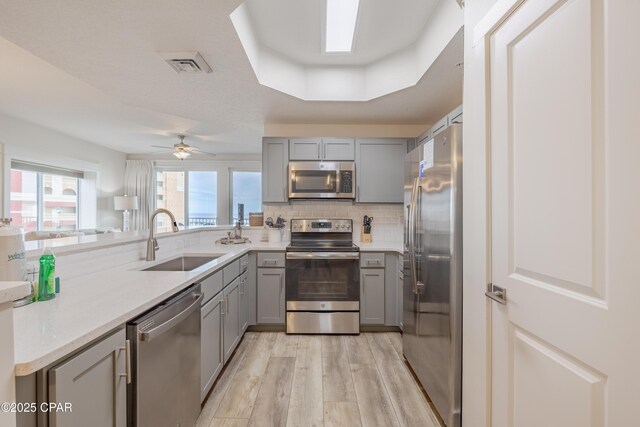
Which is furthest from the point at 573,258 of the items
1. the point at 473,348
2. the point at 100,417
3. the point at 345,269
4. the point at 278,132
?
the point at 278,132

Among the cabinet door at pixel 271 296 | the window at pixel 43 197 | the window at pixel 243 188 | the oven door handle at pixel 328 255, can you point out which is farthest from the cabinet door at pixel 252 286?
the window at pixel 43 197

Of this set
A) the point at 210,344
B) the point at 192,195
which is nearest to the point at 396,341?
the point at 210,344

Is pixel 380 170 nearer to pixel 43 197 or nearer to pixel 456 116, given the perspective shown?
pixel 456 116

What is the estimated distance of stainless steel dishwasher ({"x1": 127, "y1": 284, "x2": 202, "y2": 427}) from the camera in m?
1.09

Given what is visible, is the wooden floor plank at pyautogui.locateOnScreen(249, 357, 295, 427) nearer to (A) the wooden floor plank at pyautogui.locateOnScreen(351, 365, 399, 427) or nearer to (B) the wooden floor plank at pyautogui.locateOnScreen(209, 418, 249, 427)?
(B) the wooden floor plank at pyautogui.locateOnScreen(209, 418, 249, 427)

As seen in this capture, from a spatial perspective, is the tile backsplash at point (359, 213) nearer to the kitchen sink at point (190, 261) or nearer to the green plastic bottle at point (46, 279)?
the kitchen sink at point (190, 261)

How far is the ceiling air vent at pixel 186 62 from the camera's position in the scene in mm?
1937

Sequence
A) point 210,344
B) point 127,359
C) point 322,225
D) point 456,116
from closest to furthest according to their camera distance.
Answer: point 127,359
point 210,344
point 456,116
point 322,225

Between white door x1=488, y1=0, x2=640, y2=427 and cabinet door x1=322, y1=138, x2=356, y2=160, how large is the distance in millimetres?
2182

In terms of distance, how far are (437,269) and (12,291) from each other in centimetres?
176

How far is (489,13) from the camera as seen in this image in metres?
1.16

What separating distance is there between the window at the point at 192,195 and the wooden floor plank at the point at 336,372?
4598mm

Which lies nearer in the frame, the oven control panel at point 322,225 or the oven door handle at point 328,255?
the oven door handle at point 328,255

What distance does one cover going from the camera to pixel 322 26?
2.08 m
